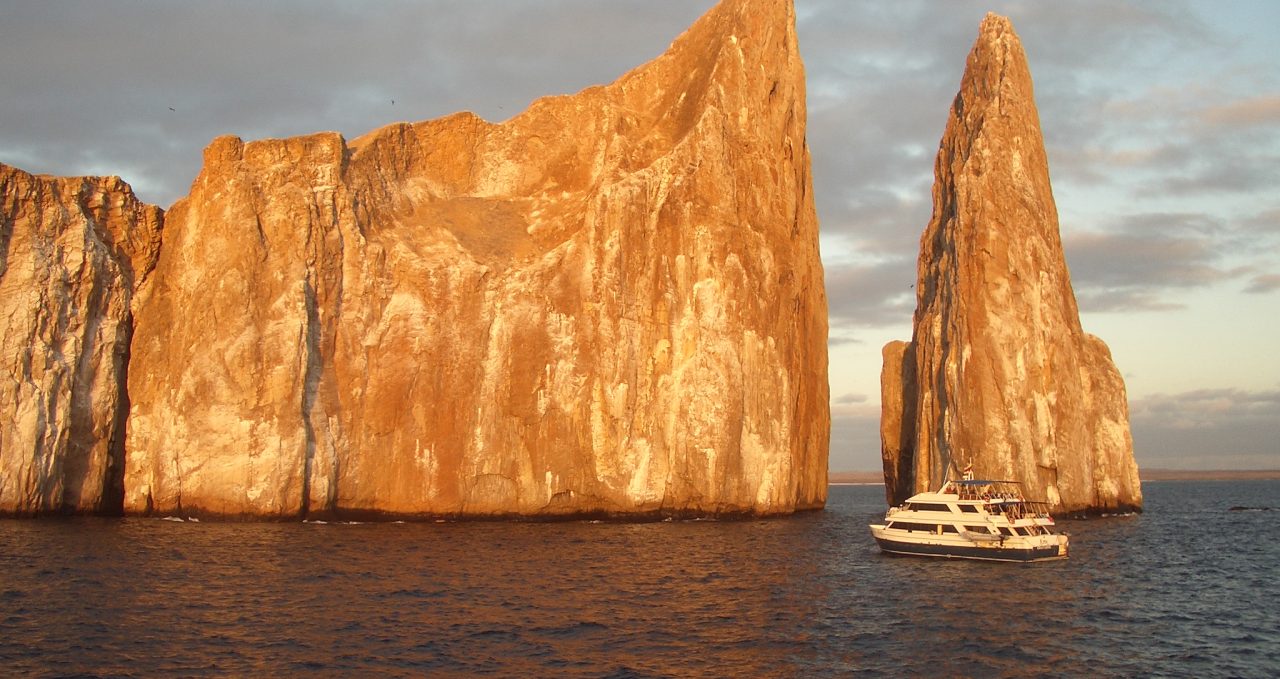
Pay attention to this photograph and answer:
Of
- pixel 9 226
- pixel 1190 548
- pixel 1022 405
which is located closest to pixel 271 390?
pixel 9 226

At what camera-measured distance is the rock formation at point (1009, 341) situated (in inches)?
2293

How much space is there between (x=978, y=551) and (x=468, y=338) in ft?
87.9

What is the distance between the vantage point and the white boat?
41094mm

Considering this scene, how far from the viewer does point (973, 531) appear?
138 feet

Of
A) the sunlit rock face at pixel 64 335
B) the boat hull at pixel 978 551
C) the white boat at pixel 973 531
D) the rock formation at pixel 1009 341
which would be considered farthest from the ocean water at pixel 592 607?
the rock formation at pixel 1009 341

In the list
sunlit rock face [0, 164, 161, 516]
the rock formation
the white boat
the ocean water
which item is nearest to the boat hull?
the white boat

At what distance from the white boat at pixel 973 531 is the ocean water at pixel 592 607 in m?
0.77

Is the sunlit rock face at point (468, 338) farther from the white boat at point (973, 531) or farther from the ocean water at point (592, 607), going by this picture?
the white boat at point (973, 531)

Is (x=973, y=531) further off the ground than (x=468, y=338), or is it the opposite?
(x=468, y=338)

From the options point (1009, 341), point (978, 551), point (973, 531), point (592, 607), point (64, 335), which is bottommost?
point (592, 607)

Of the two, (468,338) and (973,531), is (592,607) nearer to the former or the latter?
(973,531)

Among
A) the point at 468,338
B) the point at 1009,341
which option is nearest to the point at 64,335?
the point at 468,338

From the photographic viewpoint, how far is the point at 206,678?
810 inches

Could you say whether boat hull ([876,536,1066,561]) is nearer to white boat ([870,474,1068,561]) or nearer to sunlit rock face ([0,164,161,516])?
white boat ([870,474,1068,561])
